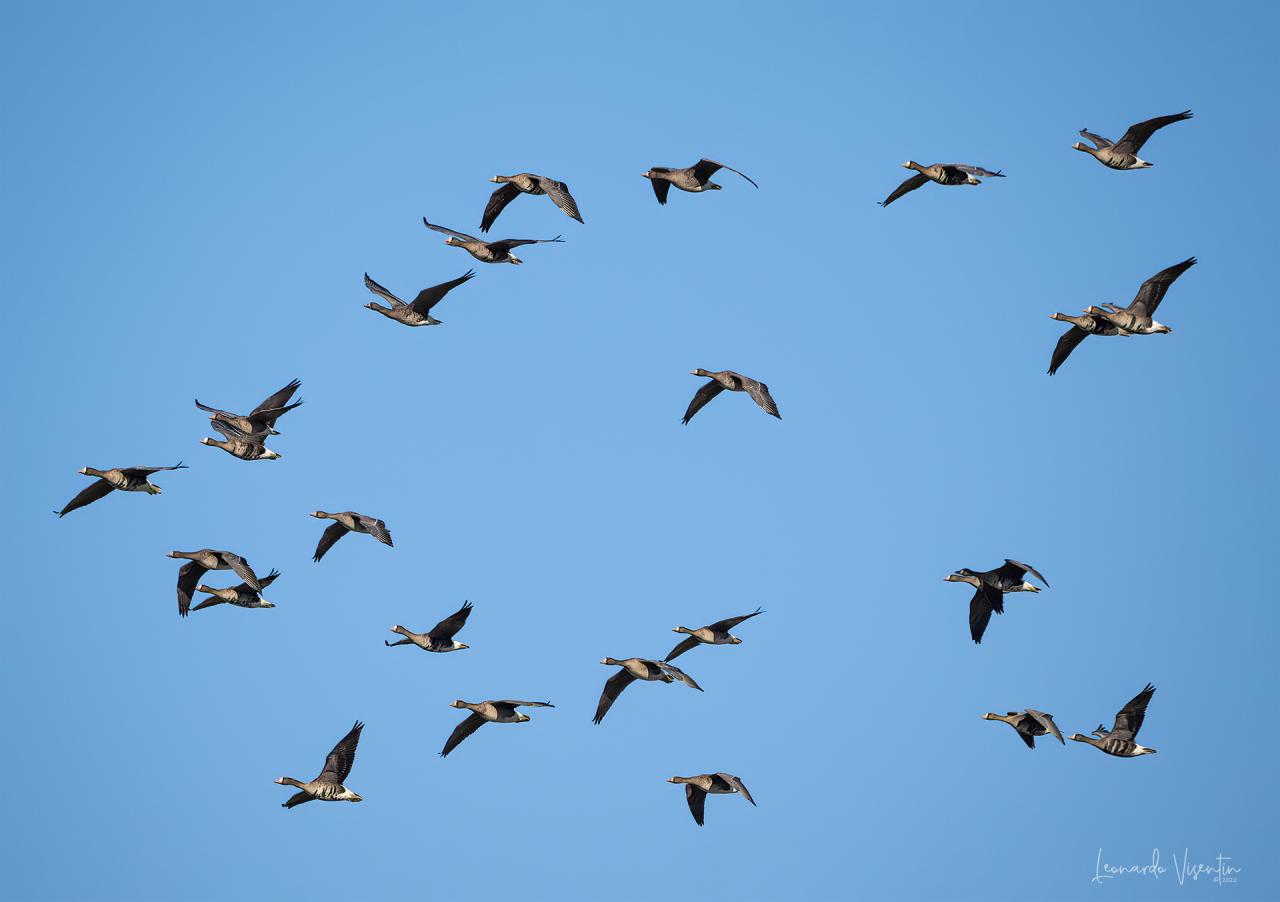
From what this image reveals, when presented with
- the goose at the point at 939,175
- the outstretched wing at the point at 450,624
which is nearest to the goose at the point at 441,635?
the outstretched wing at the point at 450,624

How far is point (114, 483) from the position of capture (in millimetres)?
44438

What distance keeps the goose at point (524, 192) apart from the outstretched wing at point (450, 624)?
886 cm

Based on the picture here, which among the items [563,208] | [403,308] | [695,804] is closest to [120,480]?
[403,308]

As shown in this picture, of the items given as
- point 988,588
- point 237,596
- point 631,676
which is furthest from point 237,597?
point 988,588

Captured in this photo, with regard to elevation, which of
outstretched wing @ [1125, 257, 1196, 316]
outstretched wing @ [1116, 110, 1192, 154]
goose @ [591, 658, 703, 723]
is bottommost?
goose @ [591, 658, 703, 723]

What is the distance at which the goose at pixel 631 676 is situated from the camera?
44.2 metres

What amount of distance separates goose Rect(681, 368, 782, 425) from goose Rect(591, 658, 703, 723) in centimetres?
590

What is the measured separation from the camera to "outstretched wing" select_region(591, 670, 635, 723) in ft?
153

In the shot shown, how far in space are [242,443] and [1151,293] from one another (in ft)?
68.7

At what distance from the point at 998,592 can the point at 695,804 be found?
27.8 ft

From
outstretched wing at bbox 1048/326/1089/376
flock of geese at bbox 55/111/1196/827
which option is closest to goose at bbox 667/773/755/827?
flock of geese at bbox 55/111/1196/827

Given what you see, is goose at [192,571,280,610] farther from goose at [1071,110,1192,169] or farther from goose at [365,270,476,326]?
goose at [1071,110,1192,169]

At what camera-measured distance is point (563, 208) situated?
141 feet

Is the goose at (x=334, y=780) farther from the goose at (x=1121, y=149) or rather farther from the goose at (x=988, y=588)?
the goose at (x=1121, y=149)
